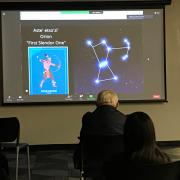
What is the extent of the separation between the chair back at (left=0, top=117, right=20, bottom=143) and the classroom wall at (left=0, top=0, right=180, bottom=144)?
6.23ft

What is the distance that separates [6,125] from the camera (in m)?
4.48

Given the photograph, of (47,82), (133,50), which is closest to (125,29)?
(133,50)

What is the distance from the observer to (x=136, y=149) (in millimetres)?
2041

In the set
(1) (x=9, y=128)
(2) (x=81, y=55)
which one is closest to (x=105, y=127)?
(1) (x=9, y=128)

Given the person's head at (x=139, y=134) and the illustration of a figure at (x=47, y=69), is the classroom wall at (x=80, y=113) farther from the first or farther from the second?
the person's head at (x=139, y=134)

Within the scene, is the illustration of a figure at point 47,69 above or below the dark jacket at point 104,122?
above

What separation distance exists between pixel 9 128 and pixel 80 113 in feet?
6.99

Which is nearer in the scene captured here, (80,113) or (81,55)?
(81,55)

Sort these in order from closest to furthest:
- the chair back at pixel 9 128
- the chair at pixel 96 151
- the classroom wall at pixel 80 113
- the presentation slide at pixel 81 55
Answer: the chair at pixel 96 151 < the chair back at pixel 9 128 < the presentation slide at pixel 81 55 < the classroom wall at pixel 80 113

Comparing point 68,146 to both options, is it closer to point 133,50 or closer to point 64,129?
point 64,129

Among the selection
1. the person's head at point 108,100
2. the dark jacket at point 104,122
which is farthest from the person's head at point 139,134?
the person's head at point 108,100

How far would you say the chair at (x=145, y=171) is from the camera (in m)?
2.03

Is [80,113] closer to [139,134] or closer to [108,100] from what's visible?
[108,100]

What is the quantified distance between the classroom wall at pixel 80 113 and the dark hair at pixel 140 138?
4412mm
